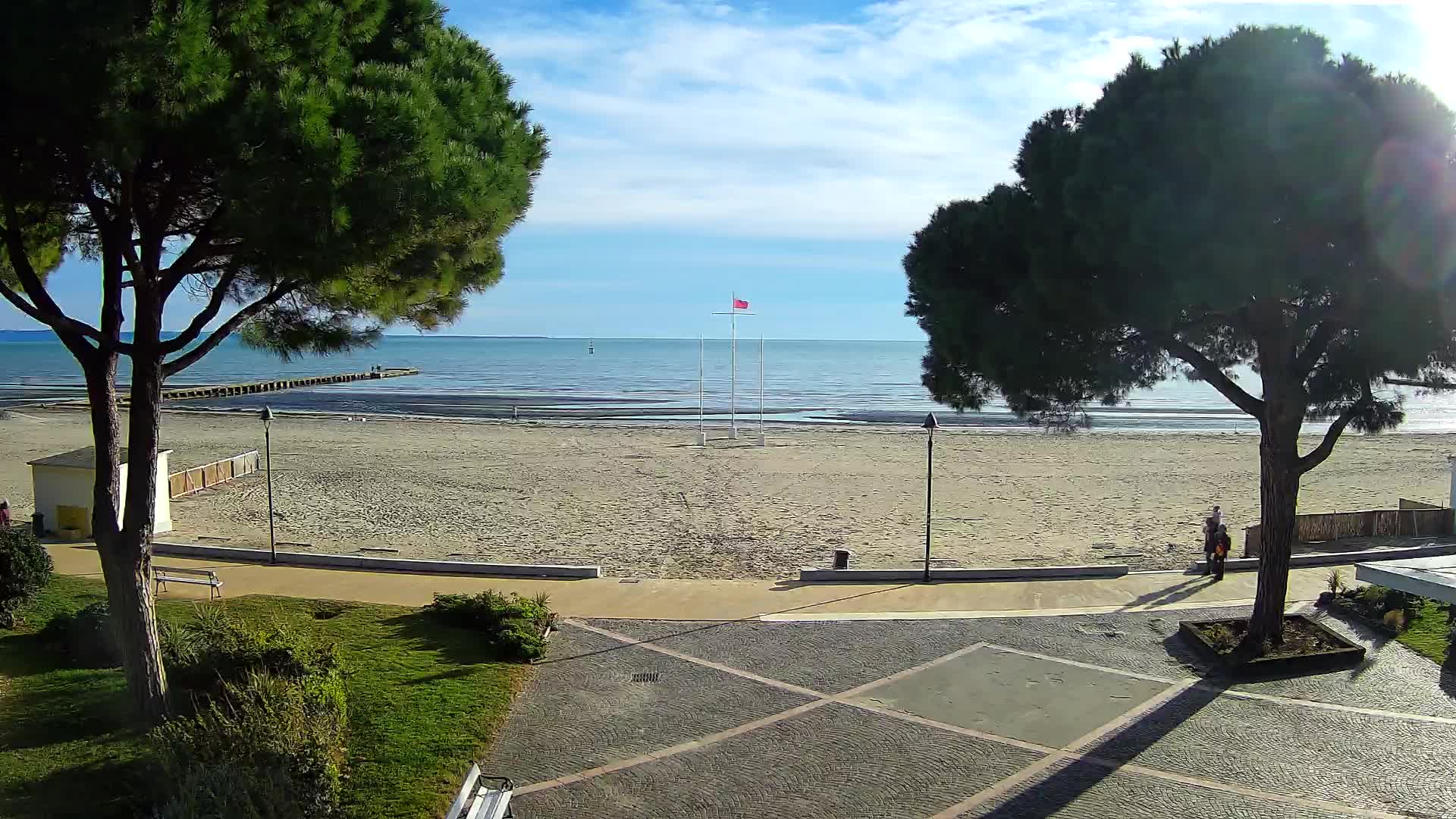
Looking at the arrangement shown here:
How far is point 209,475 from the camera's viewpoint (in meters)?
26.6

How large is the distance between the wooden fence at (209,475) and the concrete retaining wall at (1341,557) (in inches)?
952

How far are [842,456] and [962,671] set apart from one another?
26010mm

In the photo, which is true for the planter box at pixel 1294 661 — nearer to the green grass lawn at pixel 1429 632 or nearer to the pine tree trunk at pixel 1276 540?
the pine tree trunk at pixel 1276 540

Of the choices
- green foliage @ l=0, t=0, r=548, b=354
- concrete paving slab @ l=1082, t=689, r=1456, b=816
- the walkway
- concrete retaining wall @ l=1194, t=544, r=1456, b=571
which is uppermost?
green foliage @ l=0, t=0, r=548, b=354

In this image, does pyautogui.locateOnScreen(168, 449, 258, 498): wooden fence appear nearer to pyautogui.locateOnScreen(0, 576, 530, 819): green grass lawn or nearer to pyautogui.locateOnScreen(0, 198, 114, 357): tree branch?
pyautogui.locateOnScreen(0, 576, 530, 819): green grass lawn

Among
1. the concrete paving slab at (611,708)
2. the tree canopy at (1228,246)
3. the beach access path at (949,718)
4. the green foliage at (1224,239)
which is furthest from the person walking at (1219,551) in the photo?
the concrete paving slab at (611,708)

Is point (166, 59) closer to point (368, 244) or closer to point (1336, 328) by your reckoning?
point (368, 244)

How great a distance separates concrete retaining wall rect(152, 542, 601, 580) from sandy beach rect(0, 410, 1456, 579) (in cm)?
215

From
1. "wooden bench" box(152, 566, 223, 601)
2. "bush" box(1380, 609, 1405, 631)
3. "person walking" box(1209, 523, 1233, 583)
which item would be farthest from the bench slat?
"person walking" box(1209, 523, 1233, 583)

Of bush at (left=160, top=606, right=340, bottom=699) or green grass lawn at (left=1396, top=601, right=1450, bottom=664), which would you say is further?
green grass lawn at (left=1396, top=601, right=1450, bottom=664)

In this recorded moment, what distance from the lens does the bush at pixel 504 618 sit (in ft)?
34.9

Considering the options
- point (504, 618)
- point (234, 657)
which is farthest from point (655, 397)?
point (234, 657)

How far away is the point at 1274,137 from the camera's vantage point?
8734 mm

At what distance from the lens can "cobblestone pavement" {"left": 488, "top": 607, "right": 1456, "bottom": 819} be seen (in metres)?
7.40
